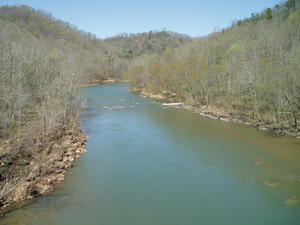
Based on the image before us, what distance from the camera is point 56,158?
15.3 metres

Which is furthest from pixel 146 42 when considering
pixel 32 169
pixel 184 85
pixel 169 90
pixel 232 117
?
pixel 32 169

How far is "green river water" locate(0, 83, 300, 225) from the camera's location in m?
10.2

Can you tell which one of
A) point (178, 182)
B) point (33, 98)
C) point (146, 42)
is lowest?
point (178, 182)

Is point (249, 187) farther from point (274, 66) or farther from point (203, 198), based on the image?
point (274, 66)

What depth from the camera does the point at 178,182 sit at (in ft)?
43.0

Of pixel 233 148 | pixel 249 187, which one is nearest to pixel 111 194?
pixel 249 187

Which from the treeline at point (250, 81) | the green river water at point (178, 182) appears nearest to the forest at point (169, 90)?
the treeline at point (250, 81)

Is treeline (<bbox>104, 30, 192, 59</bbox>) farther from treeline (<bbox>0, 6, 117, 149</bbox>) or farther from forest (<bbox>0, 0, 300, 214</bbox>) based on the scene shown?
treeline (<bbox>0, 6, 117, 149</bbox>)

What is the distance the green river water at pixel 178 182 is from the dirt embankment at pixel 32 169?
54cm

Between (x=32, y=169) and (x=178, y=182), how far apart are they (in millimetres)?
7039

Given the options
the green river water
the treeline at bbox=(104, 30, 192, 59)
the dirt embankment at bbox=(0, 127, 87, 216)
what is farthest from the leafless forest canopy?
the treeline at bbox=(104, 30, 192, 59)

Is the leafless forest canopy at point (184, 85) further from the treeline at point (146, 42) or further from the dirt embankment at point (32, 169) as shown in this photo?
the treeline at point (146, 42)

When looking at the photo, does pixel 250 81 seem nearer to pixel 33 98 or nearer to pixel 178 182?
pixel 178 182

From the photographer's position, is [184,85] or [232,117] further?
[184,85]
